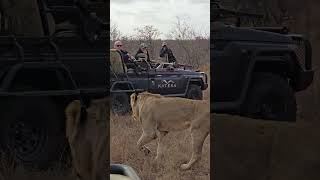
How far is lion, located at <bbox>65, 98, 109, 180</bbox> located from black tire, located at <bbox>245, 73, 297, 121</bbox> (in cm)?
89

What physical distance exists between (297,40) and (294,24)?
0.09 m

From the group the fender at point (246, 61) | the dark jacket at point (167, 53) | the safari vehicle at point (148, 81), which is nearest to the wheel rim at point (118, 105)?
the safari vehicle at point (148, 81)

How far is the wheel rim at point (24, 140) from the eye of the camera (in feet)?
9.59

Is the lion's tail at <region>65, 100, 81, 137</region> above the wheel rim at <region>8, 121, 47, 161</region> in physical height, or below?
above

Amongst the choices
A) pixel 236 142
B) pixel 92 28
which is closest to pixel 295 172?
pixel 236 142

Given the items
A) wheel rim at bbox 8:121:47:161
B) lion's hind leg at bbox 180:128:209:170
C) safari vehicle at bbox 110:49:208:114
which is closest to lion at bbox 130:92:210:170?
lion's hind leg at bbox 180:128:209:170

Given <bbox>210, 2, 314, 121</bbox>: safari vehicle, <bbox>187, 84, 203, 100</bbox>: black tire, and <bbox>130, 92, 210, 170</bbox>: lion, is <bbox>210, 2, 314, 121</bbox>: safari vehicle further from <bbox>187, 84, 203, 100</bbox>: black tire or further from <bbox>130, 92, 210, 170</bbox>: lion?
<bbox>187, 84, 203, 100</bbox>: black tire

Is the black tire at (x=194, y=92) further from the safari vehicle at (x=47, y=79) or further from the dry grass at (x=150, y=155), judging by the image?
the safari vehicle at (x=47, y=79)

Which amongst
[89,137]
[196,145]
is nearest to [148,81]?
[196,145]

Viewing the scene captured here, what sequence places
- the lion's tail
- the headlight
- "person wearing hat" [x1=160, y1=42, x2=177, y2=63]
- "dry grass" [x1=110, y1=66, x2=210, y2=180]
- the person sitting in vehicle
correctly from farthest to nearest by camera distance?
"person wearing hat" [x1=160, y1=42, x2=177, y2=63] → the person sitting in vehicle → the headlight → "dry grass" [x1=110, y1=66, x2=210, y2=180] → the lion's tail

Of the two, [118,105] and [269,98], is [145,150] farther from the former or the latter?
[269,98]

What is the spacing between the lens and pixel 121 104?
464 centimetres

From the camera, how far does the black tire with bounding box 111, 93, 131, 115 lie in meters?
4.52

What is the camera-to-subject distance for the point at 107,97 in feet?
9.85
